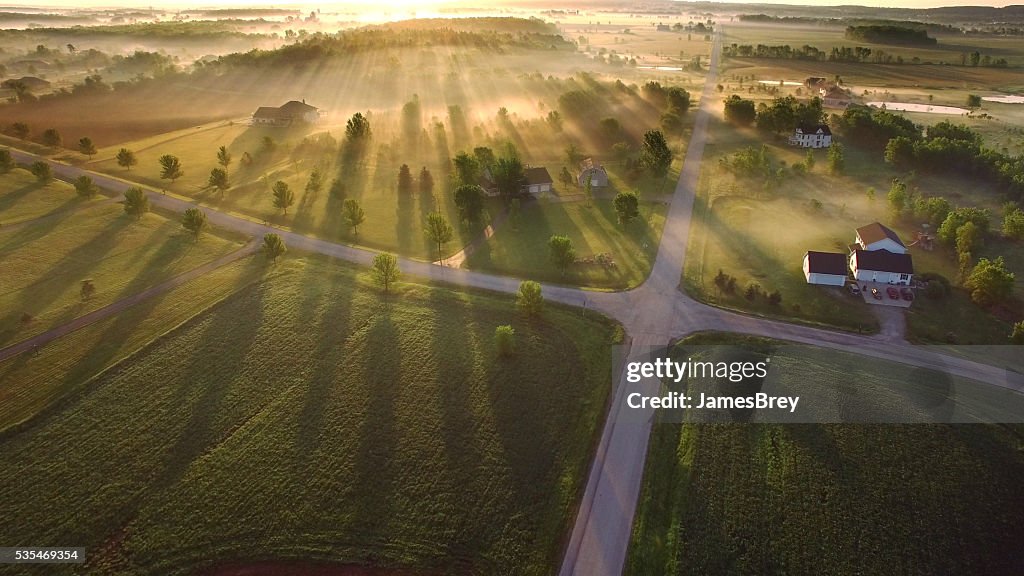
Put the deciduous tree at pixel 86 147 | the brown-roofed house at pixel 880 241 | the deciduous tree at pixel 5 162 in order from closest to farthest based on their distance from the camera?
the brown-roofed house at pixel 880 241 → the deciduous tree at pixel 5 162 → the deciduous tree at pixel 86 147

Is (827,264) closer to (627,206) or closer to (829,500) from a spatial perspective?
(627,206)

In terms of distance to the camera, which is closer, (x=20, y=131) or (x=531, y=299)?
(x=531, y=299)

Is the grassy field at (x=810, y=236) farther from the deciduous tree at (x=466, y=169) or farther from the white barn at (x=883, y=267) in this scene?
the deciduous tree at (x=466, y=169)

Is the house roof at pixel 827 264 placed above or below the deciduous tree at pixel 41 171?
above

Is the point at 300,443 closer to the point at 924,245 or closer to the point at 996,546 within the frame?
the point at 996,546

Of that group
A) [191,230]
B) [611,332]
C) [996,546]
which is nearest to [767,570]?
[996,546]

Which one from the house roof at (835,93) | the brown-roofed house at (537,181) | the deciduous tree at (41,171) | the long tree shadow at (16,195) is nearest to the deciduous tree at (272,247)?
the brown-roofed house at (537,181)

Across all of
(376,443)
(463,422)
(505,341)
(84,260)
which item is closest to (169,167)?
(84,260)
